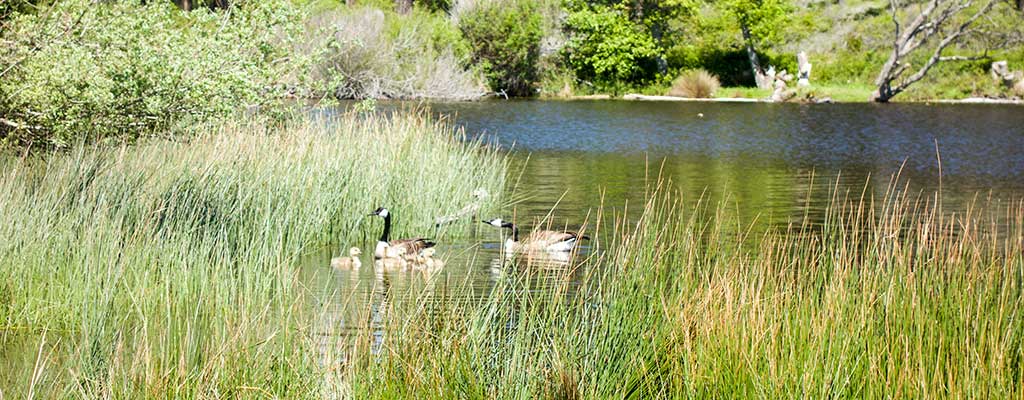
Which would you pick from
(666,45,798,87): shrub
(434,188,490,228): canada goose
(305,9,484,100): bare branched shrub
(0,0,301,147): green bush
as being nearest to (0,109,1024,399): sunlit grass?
(0,0,301,147): green bush

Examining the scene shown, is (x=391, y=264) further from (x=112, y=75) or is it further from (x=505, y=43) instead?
(x=505, y=43)

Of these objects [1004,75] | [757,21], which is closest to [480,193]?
[1004,75]

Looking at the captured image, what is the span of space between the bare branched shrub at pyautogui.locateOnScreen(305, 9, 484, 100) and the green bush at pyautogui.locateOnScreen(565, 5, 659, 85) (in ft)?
15.2

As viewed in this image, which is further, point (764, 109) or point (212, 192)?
point (764, 109)

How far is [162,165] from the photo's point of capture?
30.9 ft

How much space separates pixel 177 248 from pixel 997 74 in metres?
35.5

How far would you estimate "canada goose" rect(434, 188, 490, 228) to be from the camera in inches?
461

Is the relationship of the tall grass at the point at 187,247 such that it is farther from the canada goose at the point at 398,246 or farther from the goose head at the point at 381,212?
the canada goose at the point at 398,246

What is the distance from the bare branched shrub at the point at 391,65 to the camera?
35875 millimetres

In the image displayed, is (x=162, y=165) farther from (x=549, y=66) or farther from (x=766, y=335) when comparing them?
(x=549, y=66)

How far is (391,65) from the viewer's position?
1438 inches

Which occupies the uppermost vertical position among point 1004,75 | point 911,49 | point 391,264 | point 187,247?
point 911,49

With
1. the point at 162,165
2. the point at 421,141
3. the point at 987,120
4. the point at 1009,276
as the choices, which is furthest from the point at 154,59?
the point at 987,120

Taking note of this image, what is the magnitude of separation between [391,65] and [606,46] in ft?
27.2
